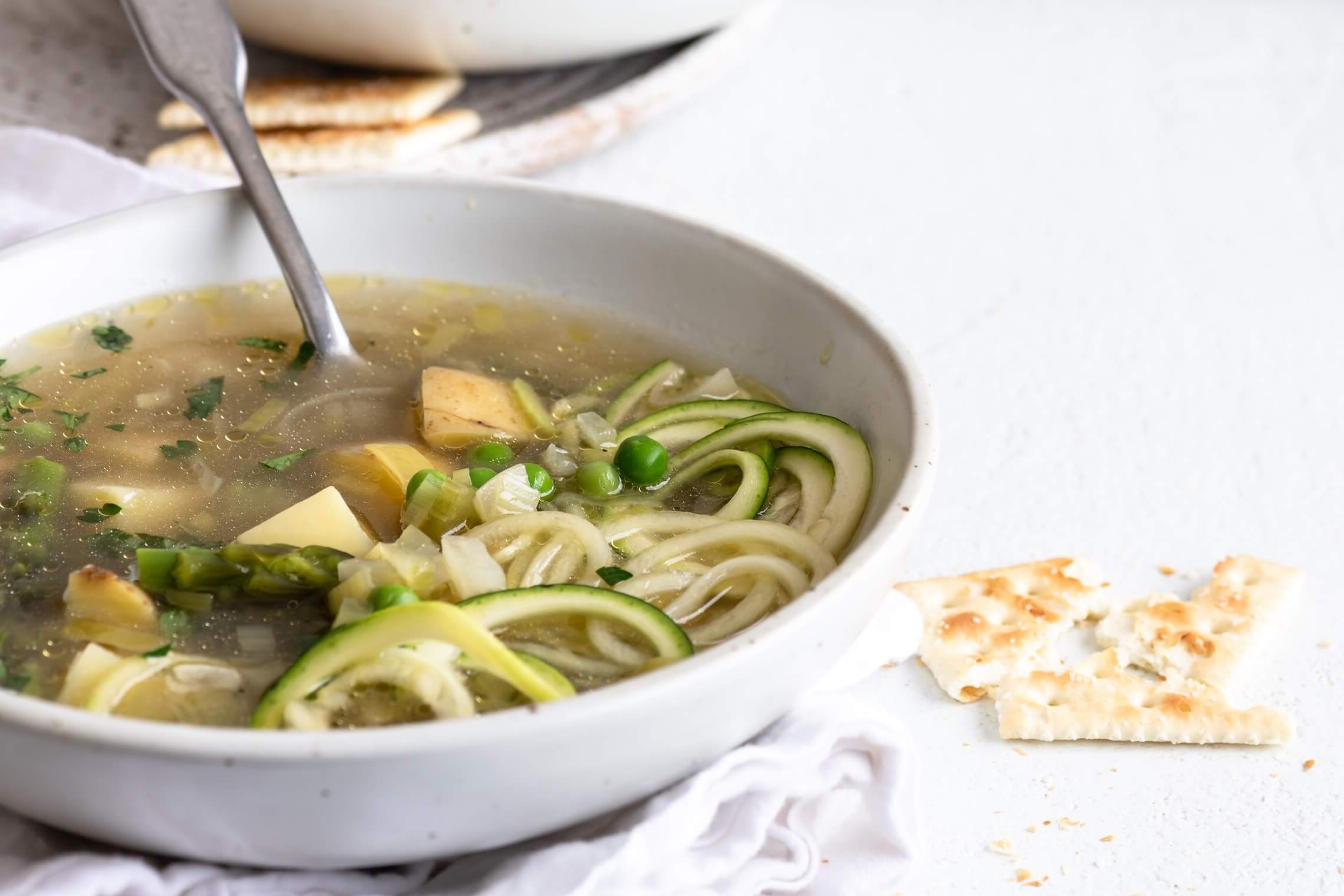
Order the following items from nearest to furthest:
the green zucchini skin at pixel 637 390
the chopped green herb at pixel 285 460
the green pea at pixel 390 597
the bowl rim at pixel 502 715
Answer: the bowl rim at pixel 502 715, the green pea at pixel 390 597, the chopped green herb at pixel 285 460, the green zucchini skin at pixel 637 390

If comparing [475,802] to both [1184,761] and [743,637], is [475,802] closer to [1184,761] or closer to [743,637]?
[743,637]

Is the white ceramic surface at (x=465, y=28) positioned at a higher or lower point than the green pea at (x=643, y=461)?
higher

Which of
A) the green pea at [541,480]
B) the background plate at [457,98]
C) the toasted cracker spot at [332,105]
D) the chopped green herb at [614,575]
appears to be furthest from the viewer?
the background plate at [457,98]

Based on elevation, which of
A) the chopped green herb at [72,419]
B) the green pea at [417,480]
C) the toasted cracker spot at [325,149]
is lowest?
the green pea at [417,480]

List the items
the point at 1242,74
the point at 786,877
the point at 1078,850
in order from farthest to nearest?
the point at 1242,74, the point at 1078,850, the point at 786,877

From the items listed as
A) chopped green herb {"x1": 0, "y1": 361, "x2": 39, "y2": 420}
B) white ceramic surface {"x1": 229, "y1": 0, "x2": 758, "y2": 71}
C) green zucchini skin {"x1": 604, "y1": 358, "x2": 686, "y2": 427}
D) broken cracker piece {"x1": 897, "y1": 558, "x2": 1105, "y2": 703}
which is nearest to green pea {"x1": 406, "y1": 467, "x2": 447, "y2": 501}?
green zucchini skin {"x1": 604, "y1": 358, "x2": 686, "y2": 427}

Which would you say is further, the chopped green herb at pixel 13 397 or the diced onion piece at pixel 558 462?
the chopped green herb at pixel 13 397

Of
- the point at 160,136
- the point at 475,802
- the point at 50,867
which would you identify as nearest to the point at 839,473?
the point at 475,802

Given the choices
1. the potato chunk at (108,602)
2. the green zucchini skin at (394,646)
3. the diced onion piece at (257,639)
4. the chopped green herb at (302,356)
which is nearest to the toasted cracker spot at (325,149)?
the chopped green herb at (302,356)

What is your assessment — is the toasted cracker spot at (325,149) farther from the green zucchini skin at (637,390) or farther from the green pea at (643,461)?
the green pea at (643,461)
